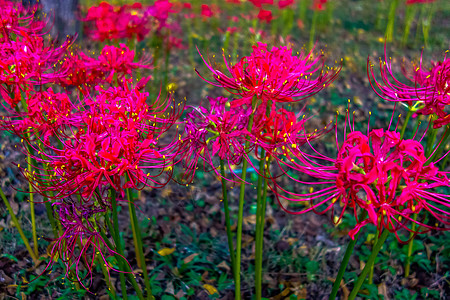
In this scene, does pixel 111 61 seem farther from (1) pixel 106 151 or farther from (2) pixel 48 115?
(1) pixel 106 151

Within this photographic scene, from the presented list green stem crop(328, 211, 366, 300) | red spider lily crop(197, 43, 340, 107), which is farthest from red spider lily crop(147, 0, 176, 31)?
green stem crop(328, 211, 366, 300)

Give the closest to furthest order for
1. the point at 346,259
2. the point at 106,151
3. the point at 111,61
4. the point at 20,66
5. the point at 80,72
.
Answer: the point at 106,151
the point at 346,259
the point at 20,66
the point at 80,72
the point at 111,61

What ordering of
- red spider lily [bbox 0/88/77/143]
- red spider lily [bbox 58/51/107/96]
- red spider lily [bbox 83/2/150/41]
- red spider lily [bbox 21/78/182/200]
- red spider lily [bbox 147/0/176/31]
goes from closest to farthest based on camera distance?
1. red spider lily [bbox 21/78/182/200]
2. red spider lily [bbox 0/88/77/143]
3. red spider lily [bbox 58/51/107/96]
4. red spider lily [bbox 83/2/150/41]
5. red spider lily [bbox 147/0/176/31]

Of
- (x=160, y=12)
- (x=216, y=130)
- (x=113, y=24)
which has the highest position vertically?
(x=160, y=12)

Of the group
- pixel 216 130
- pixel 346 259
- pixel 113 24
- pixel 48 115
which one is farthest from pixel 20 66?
pixel 346 259

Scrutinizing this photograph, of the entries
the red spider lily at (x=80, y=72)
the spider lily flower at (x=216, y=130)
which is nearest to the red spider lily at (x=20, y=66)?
the red spider lily at (x=80, y=72)

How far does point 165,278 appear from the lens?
241 cm

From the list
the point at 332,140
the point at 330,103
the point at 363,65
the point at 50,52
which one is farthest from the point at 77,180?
the point at 363,65

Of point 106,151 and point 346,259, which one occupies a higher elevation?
point 106,151

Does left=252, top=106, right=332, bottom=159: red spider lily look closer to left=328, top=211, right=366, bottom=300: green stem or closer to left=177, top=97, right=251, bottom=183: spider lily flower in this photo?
left=177, top=97, right=251, bottom=183: spider lily flower

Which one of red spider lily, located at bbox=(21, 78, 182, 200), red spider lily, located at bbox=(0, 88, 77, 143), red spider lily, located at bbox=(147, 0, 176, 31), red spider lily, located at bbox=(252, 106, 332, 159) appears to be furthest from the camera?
red spider lily, located at bbox=(147, 0, 176, 31)

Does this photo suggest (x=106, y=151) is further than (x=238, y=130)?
No

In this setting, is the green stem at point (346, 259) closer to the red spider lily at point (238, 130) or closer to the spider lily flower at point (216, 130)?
the red spider lily at point (238, 130)

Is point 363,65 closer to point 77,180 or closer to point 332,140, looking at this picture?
point 332,140
